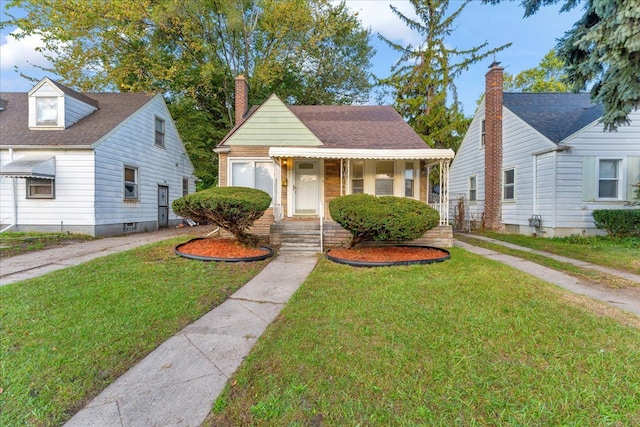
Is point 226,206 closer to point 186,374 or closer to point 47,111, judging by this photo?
point 186,374

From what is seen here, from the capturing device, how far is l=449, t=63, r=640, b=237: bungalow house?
959 cm

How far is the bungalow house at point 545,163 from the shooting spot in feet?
31.4

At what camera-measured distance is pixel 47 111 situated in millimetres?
10828

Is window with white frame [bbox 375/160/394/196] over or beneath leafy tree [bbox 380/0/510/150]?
beneath

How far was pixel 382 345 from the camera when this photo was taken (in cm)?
274

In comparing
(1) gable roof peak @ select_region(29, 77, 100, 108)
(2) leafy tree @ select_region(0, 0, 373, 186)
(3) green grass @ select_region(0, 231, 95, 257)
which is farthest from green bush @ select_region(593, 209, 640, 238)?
(1) gable roof peak @ select_region(29, 77, 100, 108)

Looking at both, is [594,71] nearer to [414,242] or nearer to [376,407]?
[414,242]

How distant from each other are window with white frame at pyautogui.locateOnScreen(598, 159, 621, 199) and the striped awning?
1846 cm

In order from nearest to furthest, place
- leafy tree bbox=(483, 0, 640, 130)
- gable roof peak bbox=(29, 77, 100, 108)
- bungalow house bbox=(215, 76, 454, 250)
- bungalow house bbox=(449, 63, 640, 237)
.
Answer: leafy tree bbox=(483, 0, 640, 130)
bungalow house bbox=(449, 63, 640, 237)
bungalow house bbox=(215, 76, 454, 250)
gable roof peak bbox=(29, 77, 100, 108)

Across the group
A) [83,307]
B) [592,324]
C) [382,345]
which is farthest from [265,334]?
[592,324]

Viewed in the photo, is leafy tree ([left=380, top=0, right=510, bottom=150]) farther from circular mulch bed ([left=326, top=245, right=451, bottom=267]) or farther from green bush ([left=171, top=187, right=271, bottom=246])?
green bush ([left=171, top=187, right=271, bottom=246])

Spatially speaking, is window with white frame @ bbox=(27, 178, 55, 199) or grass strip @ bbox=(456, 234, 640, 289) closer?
grass strip @ bbox=(456, 234, 640, 289)

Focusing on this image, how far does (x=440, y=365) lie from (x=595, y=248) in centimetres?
863

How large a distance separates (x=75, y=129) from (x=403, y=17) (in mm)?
18213
